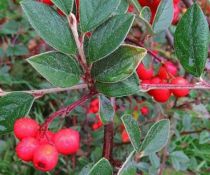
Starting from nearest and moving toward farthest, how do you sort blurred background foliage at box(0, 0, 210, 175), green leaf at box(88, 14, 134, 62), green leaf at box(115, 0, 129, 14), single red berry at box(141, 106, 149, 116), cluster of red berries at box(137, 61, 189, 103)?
green leaf at box(88, 14, 134, 62) < green leaf at box(115, 0, 129, 14) < cluster of red berries at box(137, 61, 189, 103) < blurred background foliage at box(0, 0, 210, 175) < single red berry at box(141, 106, 149, 116)

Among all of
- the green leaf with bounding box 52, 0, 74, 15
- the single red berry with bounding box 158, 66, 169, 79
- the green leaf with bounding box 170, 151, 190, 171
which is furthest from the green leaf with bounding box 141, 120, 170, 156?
the green leaf with bounding box 170, 151, 190, 171

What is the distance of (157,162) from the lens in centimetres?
146

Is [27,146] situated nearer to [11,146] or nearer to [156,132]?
[156,132]

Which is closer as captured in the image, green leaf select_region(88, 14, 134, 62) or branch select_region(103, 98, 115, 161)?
green leaf select_region(88, 14, 134, 62)

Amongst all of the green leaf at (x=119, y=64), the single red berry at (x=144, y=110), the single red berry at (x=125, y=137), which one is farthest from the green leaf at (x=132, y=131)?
the single red berry at (x=144, y=110)

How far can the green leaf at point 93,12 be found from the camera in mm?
832

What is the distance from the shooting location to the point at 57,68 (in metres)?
0.85

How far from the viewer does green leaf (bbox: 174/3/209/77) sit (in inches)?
33.7

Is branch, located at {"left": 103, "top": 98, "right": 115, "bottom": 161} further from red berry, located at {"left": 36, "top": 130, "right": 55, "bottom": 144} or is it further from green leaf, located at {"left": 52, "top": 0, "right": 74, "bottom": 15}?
green leaf, located at {"left": 52, "top": 0, "right": 74, "bottom": 15}

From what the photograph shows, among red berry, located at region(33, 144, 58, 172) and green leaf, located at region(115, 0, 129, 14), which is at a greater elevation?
green leaf, located at region(115, 0, 129, 14)

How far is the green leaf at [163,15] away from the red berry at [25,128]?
349 millimetres

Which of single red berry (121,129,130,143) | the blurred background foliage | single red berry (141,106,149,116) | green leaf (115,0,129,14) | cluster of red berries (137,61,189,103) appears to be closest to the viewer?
green leaf (115,0,129,14)

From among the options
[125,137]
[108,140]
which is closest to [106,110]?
[108,140]

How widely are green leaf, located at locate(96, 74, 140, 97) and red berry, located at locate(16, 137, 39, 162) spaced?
0.54 feet
